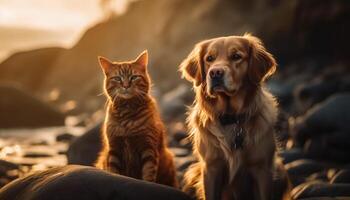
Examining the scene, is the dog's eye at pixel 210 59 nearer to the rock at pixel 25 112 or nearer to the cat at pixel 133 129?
the cat at pixel 133 129

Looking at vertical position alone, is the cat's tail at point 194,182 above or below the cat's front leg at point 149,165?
below

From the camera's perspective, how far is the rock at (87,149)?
11648 millimetres

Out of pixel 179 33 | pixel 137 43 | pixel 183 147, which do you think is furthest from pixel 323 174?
pixel 137 43

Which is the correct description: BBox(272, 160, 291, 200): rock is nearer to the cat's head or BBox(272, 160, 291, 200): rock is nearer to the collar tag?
the collar tag

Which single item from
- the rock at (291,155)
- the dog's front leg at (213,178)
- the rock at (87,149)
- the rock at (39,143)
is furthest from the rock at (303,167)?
the rock at (39,143)

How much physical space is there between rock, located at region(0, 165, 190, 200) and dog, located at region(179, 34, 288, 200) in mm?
614

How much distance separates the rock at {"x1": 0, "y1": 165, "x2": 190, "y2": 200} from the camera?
Result: 254 inches

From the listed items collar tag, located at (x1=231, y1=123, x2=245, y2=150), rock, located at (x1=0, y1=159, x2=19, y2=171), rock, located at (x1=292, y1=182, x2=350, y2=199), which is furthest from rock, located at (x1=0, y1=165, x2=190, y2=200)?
rock, located at (x1=0, y1=159, x2=19, y2=171)

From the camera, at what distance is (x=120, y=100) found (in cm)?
804

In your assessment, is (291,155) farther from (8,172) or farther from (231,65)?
(231,65)

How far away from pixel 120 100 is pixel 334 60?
26.0 meters

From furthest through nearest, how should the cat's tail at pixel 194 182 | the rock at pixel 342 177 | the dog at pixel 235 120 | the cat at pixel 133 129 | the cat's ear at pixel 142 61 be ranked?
1. the rock at pixel 342 177
2. the cat's ear at pixel 142 61
3. the cat at pixel 133 129
4. the cat's tail at pixel 194 182
5. the dog at pixel 235 120

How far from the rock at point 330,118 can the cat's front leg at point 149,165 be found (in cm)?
558

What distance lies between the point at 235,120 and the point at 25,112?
78.9 ft
